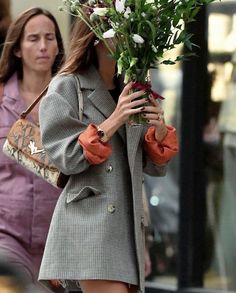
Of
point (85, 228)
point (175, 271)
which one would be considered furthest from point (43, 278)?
point (175, 271)

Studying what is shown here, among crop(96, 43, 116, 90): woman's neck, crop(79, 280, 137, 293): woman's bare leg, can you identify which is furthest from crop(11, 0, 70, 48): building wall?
crop(79, 280, 137, 293): woman's bare leg

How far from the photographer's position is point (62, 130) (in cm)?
479

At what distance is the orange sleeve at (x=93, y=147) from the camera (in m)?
4.68

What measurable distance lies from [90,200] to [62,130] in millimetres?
312

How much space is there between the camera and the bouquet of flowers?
4.58 meters

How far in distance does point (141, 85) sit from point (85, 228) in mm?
630

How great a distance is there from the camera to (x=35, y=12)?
18.8 ft

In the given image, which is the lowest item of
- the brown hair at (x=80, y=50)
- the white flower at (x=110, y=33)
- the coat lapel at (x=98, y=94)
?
the coat lapel at (x=98, y=94)

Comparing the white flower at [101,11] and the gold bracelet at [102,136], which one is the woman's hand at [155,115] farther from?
the white flower at [101,11]

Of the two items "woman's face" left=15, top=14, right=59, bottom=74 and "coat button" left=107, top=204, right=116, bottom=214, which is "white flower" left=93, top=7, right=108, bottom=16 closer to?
"coat button" left=107, top=204, right=116, bottom=214

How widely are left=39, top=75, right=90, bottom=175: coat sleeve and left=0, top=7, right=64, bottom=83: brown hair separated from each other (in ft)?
3.13

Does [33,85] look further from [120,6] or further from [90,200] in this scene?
[120,6]

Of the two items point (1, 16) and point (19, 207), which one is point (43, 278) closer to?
point (19, 207)

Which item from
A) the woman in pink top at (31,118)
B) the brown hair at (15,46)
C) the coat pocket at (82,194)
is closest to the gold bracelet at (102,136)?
the coat pocket at (82,194)
